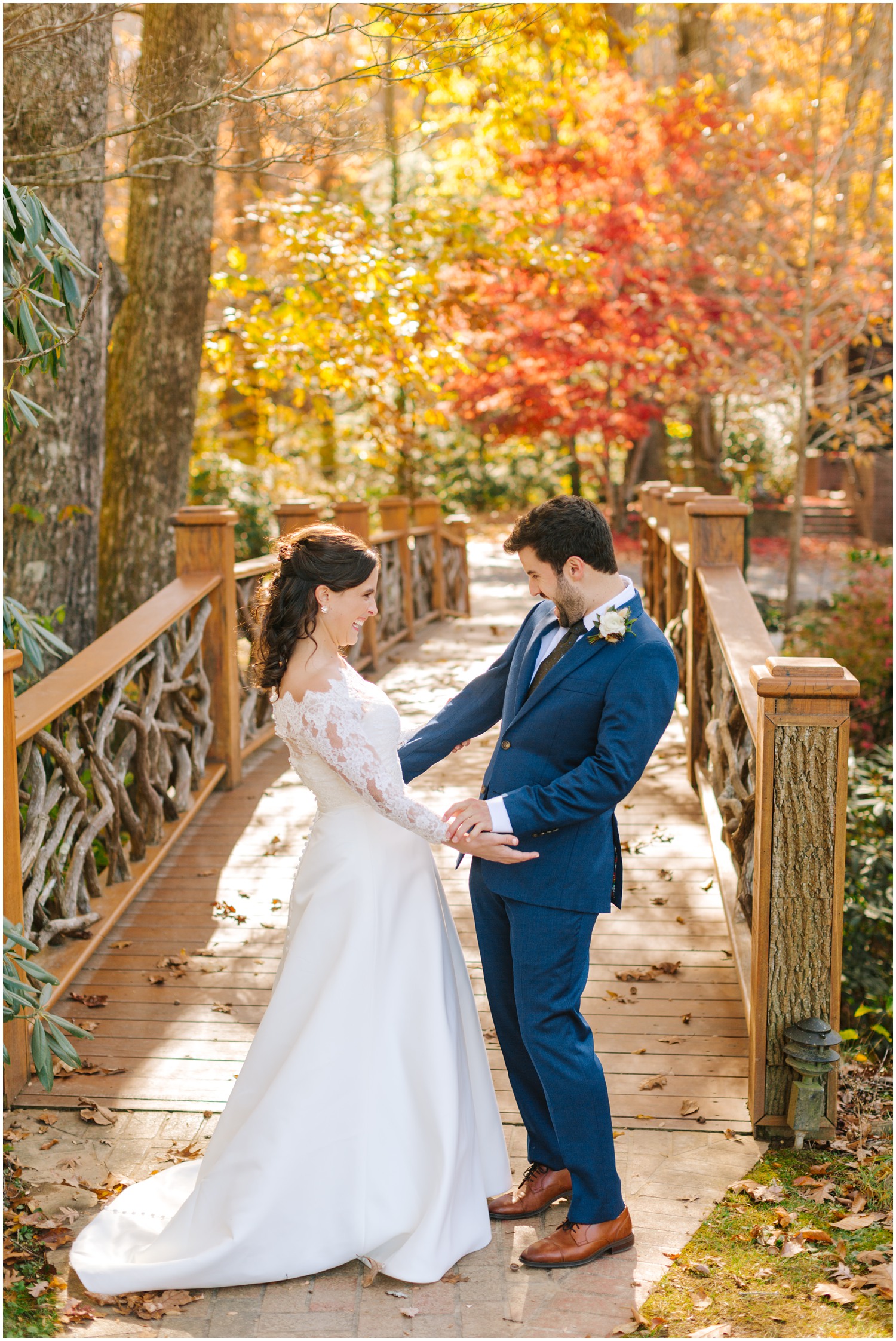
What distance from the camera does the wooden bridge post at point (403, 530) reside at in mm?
10844

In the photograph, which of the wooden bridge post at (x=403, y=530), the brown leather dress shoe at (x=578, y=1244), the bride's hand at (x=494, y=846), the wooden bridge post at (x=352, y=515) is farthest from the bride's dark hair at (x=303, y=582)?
the wooden bridge post at (x=403, y=530)

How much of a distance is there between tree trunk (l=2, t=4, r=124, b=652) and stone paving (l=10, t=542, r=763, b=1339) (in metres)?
3.48

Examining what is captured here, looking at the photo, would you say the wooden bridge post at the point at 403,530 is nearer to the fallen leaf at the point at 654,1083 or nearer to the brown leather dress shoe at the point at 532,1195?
the fallen leaf at the point at 654,1083

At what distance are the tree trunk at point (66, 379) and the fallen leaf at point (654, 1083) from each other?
4153mm


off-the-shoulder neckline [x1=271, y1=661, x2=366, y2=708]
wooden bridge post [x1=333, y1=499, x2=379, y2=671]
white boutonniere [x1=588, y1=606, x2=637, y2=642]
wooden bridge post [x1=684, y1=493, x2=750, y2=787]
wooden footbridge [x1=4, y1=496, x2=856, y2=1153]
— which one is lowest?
wooden footbridge [x1=4, y1=496, x2=856, y2=1153]

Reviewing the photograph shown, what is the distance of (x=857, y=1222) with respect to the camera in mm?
3182

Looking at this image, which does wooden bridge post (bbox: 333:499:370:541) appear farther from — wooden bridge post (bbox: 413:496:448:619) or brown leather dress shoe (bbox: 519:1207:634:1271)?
brown leather dress shoe (bbox: 519:1207:634:1271)

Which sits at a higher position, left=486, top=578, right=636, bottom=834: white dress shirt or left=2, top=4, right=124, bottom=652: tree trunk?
left=2, top=4, right=124, bottom=652: tree trunk

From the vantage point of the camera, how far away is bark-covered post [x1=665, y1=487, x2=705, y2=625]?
7.59 metres

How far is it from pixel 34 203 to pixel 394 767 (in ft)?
5.61

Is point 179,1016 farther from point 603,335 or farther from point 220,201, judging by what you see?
point 220,201

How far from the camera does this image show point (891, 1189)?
3.40 metres

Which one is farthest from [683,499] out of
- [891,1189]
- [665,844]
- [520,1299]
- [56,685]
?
[520,1299]

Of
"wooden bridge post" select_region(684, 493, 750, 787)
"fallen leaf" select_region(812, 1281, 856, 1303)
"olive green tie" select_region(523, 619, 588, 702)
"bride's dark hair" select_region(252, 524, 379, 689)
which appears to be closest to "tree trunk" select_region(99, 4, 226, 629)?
"wooden bridge post" select_region(684, 493, 750, 787)
